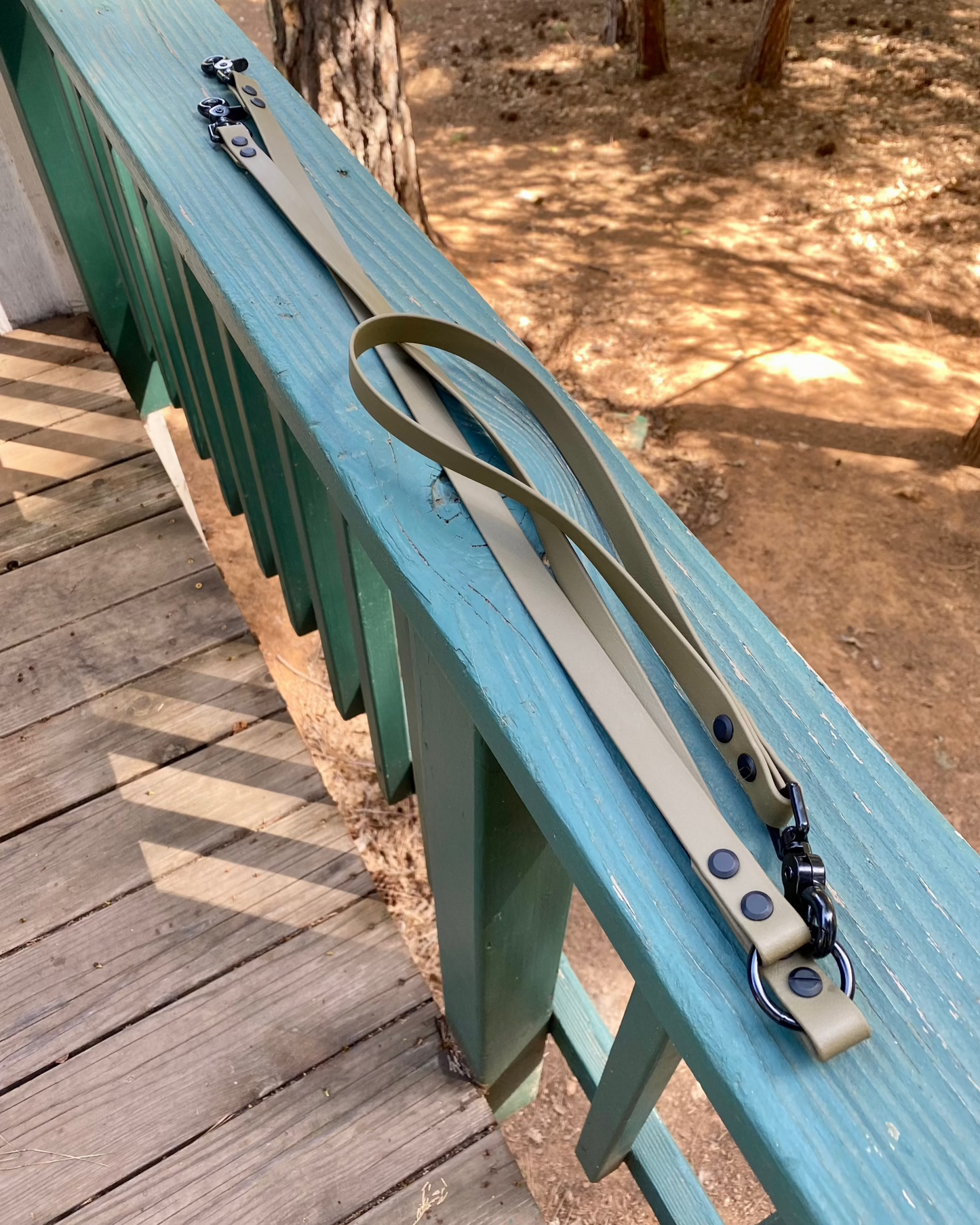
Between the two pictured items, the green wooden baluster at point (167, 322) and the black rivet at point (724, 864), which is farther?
the green wooden baluster at point (167, 322)

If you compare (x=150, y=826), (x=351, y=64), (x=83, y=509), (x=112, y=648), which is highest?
(x=351, y=64)

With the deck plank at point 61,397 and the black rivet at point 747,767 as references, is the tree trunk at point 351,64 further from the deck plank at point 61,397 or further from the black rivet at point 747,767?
the black rivet at point 747,767

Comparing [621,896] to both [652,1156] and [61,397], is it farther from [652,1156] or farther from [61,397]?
[61,397]

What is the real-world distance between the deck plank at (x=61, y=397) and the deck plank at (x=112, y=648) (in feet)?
1.89

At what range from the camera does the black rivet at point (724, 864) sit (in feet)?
1.66

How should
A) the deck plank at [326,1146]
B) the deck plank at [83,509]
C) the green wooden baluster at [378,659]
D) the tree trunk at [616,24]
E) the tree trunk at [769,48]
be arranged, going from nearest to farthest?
the green wooden baluster at [378,659], the deck plank at [326,1146], the deck plank at [83,509], the tree trunk at [769,48], the tree trunk at [616,24]

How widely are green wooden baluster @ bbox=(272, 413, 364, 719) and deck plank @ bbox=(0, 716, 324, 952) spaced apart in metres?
0.18

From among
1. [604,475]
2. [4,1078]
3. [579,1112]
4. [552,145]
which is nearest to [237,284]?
[604,475]

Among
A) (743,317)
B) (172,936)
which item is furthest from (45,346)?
(743,317)

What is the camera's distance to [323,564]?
1251 mm

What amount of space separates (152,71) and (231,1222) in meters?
1.57

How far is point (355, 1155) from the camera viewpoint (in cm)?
130

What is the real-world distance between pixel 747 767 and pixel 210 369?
1.10 metres

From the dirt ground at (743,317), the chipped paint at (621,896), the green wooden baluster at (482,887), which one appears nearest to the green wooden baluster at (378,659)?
the green wooden baluster at (482,887)
